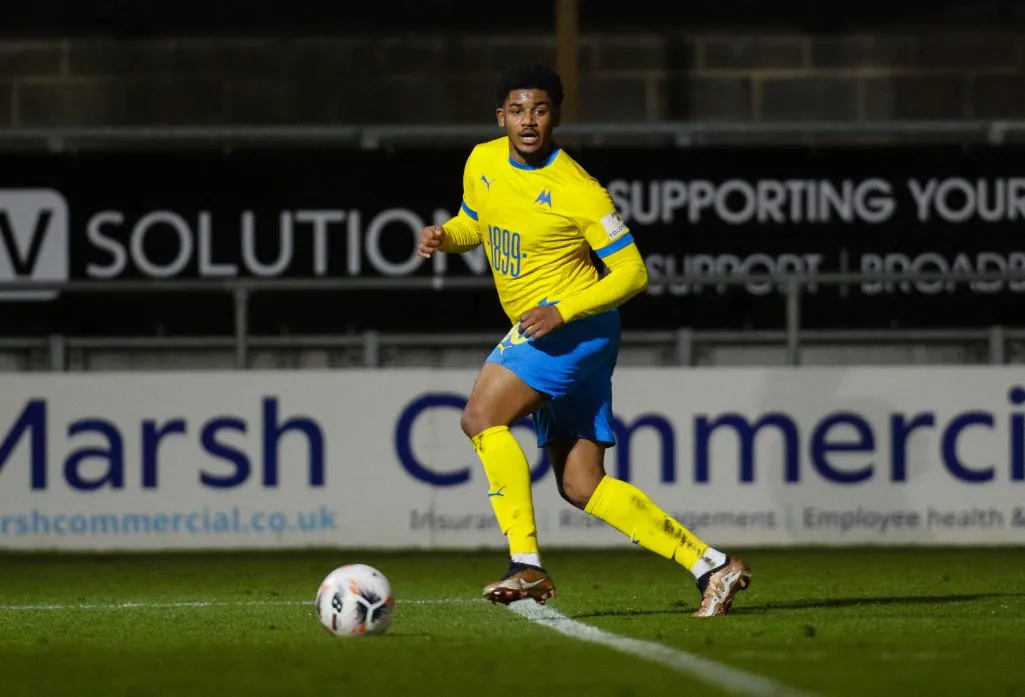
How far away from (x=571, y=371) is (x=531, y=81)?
3.33 ft

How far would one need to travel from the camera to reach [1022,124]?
14.1 m

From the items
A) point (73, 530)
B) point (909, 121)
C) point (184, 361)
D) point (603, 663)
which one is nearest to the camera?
point (603, 663)

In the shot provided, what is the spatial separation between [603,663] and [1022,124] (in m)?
9.09

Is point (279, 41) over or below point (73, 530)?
over

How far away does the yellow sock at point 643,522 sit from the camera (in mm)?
7301

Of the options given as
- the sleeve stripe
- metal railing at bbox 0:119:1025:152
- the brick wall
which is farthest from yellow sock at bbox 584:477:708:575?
the brick wall

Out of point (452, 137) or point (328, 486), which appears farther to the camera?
point (452, 137)

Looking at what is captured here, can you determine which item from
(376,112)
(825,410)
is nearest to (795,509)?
(825,410)

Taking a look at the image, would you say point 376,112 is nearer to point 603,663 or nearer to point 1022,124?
point 1022,124

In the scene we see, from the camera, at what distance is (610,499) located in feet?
24.0

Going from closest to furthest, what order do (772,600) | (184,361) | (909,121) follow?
1. (772,600)
2. (184,361)
3. (909,121)

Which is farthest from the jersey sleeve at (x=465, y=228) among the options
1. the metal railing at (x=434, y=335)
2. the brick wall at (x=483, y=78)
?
the brick wall at (x=483, y=78)

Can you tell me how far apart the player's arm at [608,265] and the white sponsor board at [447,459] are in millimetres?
4969

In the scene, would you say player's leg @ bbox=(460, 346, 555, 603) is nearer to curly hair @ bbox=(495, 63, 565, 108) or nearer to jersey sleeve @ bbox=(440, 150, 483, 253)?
jersey sleeve @ bbox=(440, 150, 483, 253)
